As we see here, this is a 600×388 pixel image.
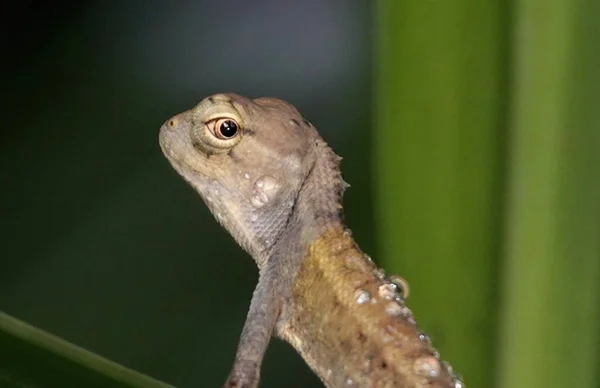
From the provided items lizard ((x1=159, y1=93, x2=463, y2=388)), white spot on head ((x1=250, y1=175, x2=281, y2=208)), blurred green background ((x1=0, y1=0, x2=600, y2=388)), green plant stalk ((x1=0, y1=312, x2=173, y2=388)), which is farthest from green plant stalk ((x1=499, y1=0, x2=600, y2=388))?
green plant stalk ((x1=0, y1=312, x2=173, y2=388))

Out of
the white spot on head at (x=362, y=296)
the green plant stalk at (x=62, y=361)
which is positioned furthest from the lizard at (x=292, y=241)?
the green plant stalk at (x=62, y=361)

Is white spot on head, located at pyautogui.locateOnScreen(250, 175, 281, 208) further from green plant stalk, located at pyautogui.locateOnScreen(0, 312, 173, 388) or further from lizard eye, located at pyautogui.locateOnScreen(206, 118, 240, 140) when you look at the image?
green plant stalk, located at pyautogui.locateOnScreen(0, 312, 173, 388)

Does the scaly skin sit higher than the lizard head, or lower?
lower

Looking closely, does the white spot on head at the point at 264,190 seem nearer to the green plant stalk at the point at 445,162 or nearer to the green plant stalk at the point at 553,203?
the green plant stalk at the point at 445,162

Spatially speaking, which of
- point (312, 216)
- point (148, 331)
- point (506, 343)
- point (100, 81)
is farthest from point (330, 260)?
point (100, 81)

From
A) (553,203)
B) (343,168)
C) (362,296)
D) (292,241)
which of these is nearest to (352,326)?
(362,296)

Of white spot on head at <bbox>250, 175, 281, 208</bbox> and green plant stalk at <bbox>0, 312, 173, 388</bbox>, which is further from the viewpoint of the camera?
white spot on head at <bbox>250, 175, 281, 208</bbox>

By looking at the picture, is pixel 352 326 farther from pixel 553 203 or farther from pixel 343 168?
pixel 343 168
